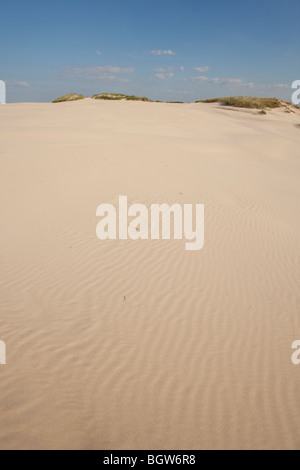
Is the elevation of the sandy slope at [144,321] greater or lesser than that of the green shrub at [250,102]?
lesser

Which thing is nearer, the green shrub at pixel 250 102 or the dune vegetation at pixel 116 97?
the green shrub at pixel 250 102

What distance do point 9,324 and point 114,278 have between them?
5.17 feet

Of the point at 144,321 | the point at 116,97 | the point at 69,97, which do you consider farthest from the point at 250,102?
the point at 144,321

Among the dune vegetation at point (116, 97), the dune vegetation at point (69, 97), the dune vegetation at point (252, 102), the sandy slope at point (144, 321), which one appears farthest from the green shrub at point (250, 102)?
the sandy slope at point (144, 321)

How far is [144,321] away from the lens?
3645mm

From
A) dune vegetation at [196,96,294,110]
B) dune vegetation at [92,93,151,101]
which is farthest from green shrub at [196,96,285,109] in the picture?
dune vegetation at [92,93,151,101]

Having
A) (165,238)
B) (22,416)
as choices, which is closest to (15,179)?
(165,238)

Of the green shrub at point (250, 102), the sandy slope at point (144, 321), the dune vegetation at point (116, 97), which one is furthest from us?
the dune vegetation at point (116, 97)

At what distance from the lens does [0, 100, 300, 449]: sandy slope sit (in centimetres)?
251

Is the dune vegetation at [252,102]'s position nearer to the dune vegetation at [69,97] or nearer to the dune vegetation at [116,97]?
the dune vegetation at [116,97]

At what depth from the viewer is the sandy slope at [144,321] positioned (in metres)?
2.51
